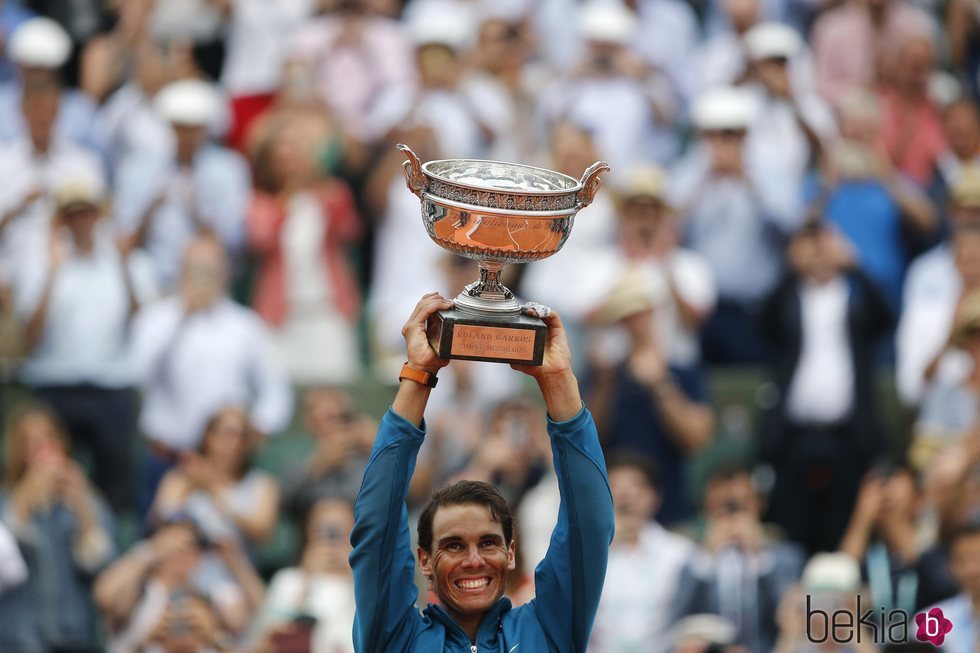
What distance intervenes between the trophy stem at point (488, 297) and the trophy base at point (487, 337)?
0.09ft

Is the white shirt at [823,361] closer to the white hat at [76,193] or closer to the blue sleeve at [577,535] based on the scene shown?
the white hat at [76,193]

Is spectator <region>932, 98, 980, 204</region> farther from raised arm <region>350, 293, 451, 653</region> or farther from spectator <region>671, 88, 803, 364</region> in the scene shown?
raised arm <region>350, 293, 451, 653</region>

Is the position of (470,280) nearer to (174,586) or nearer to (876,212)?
(174,586)

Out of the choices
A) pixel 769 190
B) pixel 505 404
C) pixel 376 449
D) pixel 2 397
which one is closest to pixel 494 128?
pixel 769 190

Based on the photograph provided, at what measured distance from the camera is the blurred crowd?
8305 mm

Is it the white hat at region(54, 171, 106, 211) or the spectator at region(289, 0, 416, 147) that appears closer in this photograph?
the white hat at region(54, 171, 106, 211)

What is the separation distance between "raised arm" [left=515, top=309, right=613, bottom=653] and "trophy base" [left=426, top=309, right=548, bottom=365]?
38 millimetres

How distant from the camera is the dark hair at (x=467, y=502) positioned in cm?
432

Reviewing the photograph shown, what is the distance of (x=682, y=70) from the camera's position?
11.5m

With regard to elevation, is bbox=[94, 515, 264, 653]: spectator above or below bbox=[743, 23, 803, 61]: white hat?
below

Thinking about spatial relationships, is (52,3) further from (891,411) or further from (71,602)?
(891,411)

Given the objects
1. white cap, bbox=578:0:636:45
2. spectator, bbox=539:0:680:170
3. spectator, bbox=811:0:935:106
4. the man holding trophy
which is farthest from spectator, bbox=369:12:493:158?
the man holding trophy

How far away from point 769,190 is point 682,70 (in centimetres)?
154

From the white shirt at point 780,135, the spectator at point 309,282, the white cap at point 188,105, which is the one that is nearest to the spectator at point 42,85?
the white cap at point 188,105
